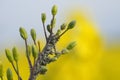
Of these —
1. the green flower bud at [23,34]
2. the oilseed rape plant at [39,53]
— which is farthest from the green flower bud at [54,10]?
the green flower bud at [23,34]

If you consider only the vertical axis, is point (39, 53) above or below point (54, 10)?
below

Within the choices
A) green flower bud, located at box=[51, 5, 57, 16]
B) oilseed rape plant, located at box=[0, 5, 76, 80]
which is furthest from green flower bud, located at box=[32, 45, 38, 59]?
green flower bud, located at box=[51, 5, 57, 16]

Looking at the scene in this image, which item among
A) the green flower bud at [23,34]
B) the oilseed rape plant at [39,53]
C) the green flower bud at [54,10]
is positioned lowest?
the oilseed rape plant at [39,53]

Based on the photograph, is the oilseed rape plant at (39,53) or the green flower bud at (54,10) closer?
the oilseed rape plant at (39,53)

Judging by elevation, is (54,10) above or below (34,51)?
above

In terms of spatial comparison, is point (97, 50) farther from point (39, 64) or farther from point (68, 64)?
point (39, 64)

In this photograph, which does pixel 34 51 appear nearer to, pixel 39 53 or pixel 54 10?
pixel 39 53

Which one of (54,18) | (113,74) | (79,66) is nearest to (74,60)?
(79,66)

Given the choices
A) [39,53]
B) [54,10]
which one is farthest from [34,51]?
[54,10]

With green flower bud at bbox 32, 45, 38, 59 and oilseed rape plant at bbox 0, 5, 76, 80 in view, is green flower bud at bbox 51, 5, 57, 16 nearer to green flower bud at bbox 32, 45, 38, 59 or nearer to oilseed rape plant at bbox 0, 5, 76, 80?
oilseed rape plant at bbox 0, 5, 76, 80

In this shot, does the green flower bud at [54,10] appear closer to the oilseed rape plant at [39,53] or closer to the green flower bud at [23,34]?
the oilseed rape plant at [39,53]

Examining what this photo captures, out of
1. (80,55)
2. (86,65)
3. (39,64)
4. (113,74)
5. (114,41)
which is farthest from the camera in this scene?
(114,41)
